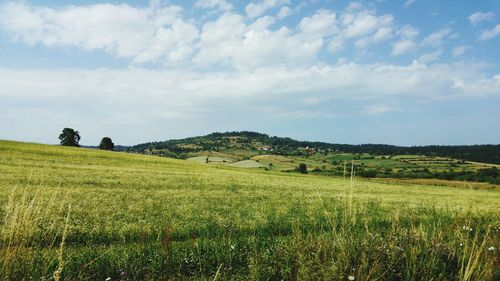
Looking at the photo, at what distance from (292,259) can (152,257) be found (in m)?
3.37

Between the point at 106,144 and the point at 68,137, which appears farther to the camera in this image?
the point at 106,144

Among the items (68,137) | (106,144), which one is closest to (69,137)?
(68,137)

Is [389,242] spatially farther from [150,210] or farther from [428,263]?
[150,210]

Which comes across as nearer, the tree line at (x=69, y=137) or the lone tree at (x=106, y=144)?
the tree line at (x=69, y=137)

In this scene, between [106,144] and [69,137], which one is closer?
[69,137]

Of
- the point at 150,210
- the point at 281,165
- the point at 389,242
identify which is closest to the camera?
the point at 389,242

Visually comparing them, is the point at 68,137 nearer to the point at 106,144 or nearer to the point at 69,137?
the point at 69,137

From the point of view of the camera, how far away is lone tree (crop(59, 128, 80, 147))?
12550cm

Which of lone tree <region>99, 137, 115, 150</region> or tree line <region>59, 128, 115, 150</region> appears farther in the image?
lone tree <region>99, 137, 115, 150</region>

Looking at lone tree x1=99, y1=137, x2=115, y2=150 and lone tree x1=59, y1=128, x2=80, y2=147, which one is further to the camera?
lone tree x1=99, y1=137, x2=115, y2=150

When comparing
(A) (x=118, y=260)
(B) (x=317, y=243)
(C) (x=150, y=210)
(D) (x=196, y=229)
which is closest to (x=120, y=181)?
(C) (x=150, y=210)

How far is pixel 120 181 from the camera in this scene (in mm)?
33906

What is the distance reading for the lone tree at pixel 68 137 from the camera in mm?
125500

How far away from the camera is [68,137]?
414 ft
